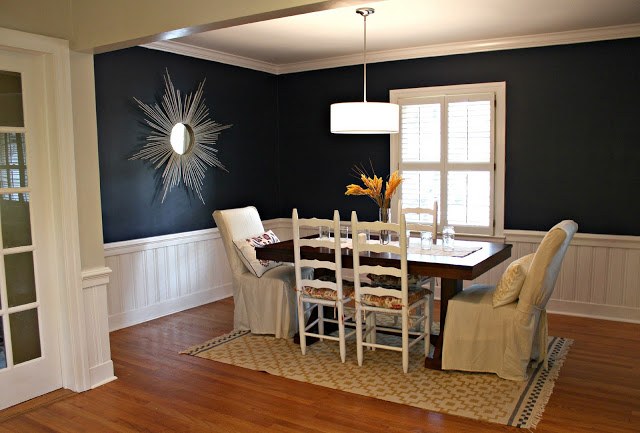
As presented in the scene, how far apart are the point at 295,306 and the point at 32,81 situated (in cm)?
248

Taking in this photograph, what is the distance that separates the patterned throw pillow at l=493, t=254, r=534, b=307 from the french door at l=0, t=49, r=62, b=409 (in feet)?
9.29

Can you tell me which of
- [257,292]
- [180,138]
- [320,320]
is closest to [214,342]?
[257,292]

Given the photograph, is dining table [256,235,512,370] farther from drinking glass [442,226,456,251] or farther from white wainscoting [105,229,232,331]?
white wainscoting [105,229,232,331]

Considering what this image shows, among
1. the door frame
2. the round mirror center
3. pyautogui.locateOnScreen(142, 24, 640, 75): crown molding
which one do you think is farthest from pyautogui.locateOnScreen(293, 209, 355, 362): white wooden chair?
pyautogui.locateOnScreen(142, 24, 640, 75): crown molding

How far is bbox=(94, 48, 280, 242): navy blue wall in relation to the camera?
504 centimetres

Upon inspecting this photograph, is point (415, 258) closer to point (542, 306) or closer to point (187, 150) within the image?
point (542, 306)

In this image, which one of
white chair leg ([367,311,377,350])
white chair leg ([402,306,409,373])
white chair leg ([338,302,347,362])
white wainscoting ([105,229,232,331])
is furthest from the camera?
white wainscoting ([105,229,232,331])

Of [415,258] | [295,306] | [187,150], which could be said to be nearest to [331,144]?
[187,150]

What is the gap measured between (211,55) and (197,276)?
2214mm

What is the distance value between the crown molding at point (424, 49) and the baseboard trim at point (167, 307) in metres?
2.35

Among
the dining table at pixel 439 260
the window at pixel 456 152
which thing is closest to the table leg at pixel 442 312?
the dining table at pixel 439 260

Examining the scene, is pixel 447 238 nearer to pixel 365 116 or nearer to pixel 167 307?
pixel 365 116

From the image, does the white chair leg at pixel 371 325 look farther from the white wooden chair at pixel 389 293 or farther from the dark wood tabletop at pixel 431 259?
the dark wood tabletop at pixel 431 259

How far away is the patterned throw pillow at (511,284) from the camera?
149 inches
